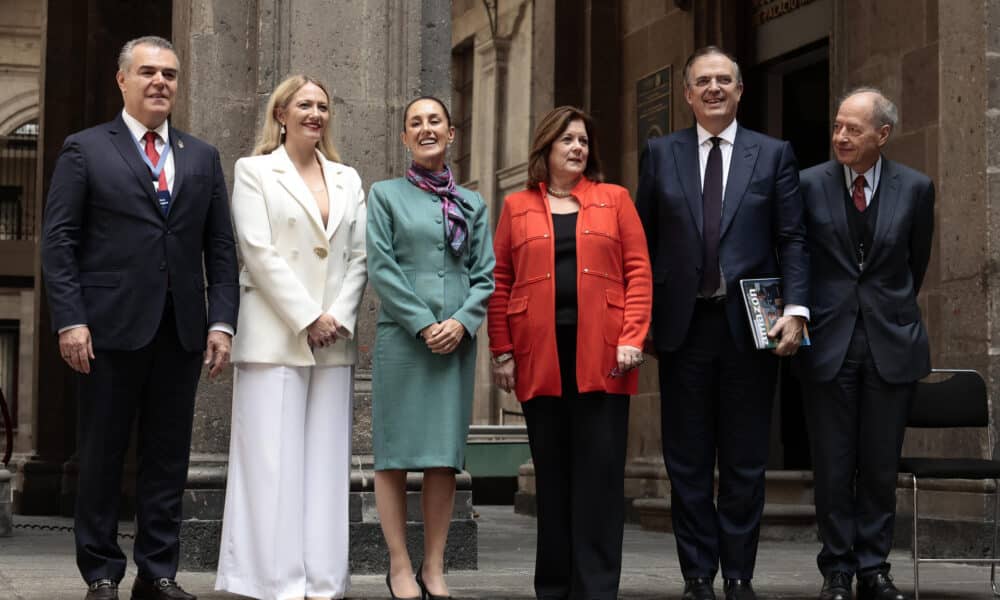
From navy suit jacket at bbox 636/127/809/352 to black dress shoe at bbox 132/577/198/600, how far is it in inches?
87.6

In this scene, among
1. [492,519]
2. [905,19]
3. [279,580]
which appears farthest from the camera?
[492,519]

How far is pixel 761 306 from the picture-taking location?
261 inches

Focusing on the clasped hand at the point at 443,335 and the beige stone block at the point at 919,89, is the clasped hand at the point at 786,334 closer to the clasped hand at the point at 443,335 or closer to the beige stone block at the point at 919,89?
the clasped hand at the point at 443,335

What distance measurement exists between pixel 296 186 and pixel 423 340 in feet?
2.71

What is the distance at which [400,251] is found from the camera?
6.59 metres

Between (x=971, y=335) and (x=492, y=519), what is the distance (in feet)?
19.8

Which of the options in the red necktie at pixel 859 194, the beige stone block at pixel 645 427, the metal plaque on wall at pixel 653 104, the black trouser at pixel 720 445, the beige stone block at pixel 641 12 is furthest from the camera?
the beige stone block at pixel 641 12

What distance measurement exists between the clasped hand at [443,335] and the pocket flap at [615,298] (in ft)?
2.00

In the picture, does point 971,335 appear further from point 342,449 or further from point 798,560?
point 342,449

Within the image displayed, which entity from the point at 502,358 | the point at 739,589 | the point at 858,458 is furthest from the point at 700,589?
the point at 502,358

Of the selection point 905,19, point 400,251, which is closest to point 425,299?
point 400,251

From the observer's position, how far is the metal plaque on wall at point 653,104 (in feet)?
45.6

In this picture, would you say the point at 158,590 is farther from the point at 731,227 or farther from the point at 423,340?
the point at 731,227

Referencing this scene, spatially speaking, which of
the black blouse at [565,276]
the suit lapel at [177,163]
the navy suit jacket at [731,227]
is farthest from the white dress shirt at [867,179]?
the suit lapel at [177,163]
